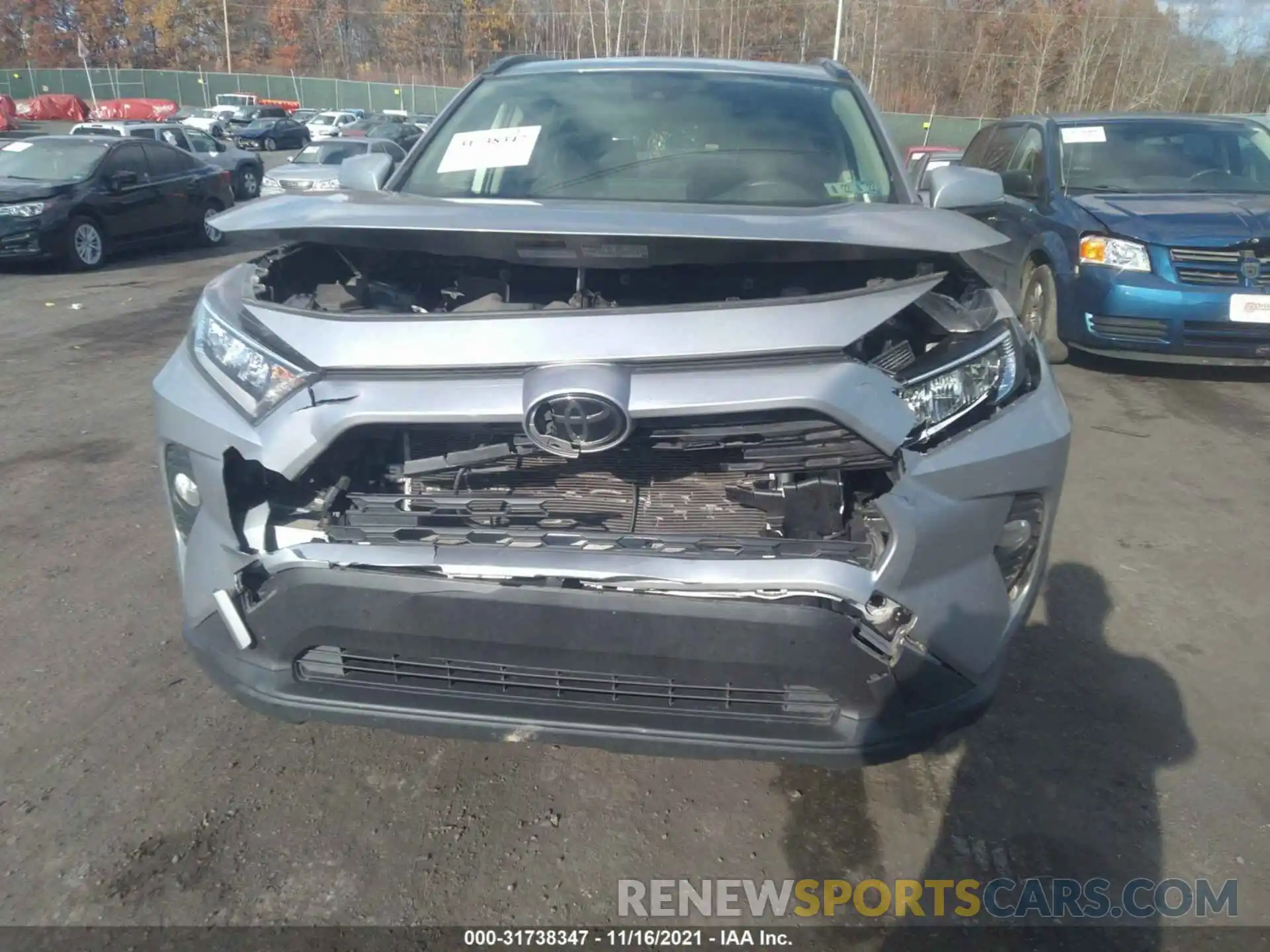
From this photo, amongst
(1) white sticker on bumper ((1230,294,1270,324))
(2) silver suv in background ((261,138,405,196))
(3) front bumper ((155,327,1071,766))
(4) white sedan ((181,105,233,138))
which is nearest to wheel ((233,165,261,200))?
(2) silver suv in background ((261,138,405,196))

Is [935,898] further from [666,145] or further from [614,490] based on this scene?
[666,145]

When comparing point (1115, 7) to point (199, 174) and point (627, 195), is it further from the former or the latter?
point (627, 195)

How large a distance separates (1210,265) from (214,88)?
64509 mm

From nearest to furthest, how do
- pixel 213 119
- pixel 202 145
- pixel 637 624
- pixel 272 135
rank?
pixel 637 624 → pixel 202 145 → pixel 272 135 → pixel 213 119

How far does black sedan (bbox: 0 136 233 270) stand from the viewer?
10.6 metres

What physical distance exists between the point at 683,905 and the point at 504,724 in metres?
0.59

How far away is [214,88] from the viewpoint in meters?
59.4

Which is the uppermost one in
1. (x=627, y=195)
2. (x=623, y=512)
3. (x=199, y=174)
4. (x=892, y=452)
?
(x=627, y=195)

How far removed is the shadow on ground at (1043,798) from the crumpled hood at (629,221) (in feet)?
4.65

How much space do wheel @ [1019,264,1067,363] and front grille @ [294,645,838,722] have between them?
17.7 ft

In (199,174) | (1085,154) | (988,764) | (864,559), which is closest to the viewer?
(864,559)

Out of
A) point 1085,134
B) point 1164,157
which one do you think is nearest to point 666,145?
point 1085,134

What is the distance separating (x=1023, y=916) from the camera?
2.22 metres

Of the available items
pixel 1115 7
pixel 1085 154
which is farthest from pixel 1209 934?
pixel 1115 7
